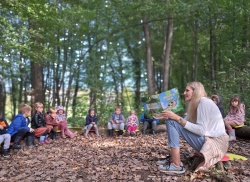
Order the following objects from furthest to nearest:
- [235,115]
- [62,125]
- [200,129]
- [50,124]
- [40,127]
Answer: [62,125], [50,124], [40,127], [235,115], [200,129]

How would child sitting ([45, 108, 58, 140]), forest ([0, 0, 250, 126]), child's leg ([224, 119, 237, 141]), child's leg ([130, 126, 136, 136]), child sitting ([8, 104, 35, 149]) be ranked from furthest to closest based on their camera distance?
forest ([0, 0, 250, 126]), child's leg ([130, 126, 136, 136]), child sitting ([45, 108, 58, 140]), child's leg ([224, 119, 237, 141]), child sitting ([8, 104, 35, 149])

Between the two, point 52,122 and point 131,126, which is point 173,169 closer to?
point 131,126

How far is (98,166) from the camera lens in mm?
4133

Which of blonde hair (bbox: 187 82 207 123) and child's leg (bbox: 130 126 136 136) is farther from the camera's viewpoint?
child's leg (bbox: 130 126 136 136)

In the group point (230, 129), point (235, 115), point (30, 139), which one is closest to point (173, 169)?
point (230, 129)

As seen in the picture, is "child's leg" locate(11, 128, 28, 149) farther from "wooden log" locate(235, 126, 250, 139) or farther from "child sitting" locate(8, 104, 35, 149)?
"wooden log" locate(235, 126, 250, 139)

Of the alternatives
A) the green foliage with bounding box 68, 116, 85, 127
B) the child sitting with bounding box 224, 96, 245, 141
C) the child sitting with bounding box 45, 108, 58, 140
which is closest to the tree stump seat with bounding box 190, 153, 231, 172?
the child sitting with bounding box 224, 96, 245, 141

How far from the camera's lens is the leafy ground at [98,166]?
3543 mm

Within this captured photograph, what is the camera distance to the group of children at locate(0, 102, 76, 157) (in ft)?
19.1

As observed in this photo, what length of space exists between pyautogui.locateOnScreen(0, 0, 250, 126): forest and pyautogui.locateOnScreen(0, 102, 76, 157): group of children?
255cm

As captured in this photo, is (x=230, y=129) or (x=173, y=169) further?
(x=230, y=129)

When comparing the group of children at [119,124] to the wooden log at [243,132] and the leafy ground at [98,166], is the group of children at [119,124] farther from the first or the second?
the wooden log at [243,132]

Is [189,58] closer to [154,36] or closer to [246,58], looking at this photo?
[154,36]

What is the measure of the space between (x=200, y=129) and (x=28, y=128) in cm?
432
